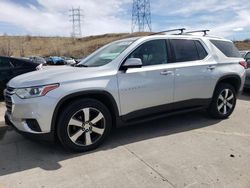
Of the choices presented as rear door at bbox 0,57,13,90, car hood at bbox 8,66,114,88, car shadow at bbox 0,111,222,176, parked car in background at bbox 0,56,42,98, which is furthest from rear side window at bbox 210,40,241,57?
rear door at bbox 0,57,13,90

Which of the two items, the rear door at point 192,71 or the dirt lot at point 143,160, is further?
the rear door at point 192,71

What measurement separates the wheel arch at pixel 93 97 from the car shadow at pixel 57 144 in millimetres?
414

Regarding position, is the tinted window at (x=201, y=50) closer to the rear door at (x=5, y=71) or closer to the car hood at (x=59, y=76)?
the car hood at (x=59, y=76)

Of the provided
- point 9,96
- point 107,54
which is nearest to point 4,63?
point 9,96

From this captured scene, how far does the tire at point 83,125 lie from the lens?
4.21 metres

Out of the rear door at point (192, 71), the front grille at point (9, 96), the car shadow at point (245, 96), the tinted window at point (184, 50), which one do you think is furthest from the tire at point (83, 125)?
the car shadow at point (245, 96)

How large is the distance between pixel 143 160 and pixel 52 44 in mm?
78314

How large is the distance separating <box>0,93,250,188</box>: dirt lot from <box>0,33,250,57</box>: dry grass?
58149mm

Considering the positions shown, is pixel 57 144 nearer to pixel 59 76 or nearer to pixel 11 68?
pixel 59 76

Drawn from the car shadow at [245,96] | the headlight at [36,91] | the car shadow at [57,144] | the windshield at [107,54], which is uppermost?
the windshield at [107,54]

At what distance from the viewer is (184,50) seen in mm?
5461

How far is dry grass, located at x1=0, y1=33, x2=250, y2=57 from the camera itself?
66.4 m

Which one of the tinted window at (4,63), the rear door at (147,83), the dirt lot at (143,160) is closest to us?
the dirt lot at (143,160)

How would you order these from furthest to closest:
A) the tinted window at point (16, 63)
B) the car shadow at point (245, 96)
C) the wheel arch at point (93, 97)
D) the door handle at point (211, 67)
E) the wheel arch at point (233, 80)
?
the car shadow at point (245, 96), the tinted window at point (16, 63), the wheel arch at point (233, 80), the door handle at point (211, 67), the wheel arch at point (93, 97)
